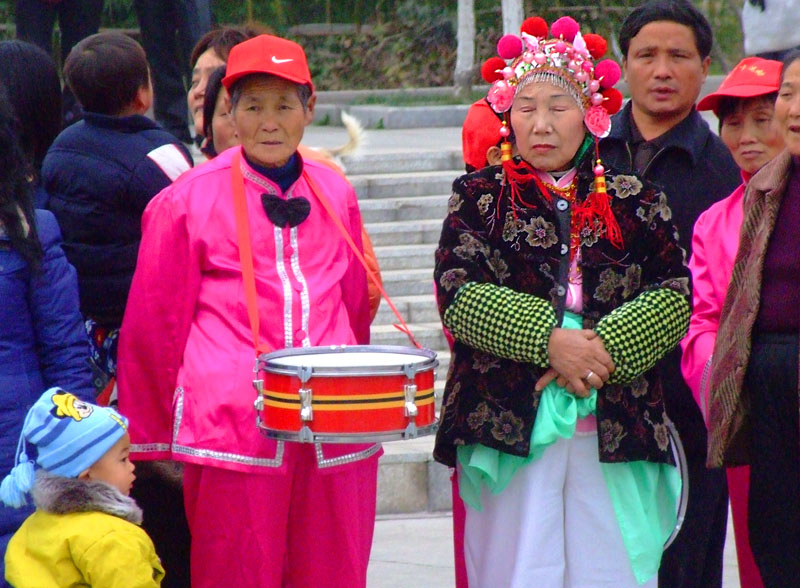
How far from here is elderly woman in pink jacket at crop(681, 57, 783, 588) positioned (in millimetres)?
4254

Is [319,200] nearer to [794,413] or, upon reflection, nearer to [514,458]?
[514,458]

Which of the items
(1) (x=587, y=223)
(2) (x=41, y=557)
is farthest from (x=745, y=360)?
(2) (x=41, y=557)

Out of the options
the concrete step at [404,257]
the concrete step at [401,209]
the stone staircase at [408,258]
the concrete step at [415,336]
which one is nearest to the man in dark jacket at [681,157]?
the stone staircase at [408,258]

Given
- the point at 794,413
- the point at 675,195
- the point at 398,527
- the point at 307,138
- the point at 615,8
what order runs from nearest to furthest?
1. the point at 794,413
2. the point at 675,195
3. the point at 398,527
4. the point at 307,138
5. the point at 615,8

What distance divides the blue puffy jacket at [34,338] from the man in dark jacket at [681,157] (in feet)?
5.96

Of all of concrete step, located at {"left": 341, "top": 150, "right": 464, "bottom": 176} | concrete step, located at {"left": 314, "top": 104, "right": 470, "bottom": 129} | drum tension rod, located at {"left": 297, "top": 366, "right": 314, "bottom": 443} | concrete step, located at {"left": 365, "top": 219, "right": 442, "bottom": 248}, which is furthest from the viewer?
concrete step, located at {"left": 314, "top": 104, "right": 470, "bottom": 129}

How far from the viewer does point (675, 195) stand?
4.59 m

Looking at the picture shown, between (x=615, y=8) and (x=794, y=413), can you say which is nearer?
(x=794, y=413)

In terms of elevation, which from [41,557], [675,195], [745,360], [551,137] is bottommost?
[41,557]

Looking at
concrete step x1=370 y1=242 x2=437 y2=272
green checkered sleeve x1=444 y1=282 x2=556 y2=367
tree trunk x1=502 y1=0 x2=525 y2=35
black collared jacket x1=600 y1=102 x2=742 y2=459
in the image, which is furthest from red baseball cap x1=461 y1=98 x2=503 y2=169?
tree trunk x1=502 y1=0 x2=525 y2=35

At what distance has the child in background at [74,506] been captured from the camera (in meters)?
3.37

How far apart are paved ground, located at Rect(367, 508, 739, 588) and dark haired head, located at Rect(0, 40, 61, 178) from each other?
224 centimetres

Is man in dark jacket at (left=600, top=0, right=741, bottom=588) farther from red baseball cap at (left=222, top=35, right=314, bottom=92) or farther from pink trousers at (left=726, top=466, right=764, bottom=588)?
red baseball cap at (left=222, top=35, right=314, bottom=92)

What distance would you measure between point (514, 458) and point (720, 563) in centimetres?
121
